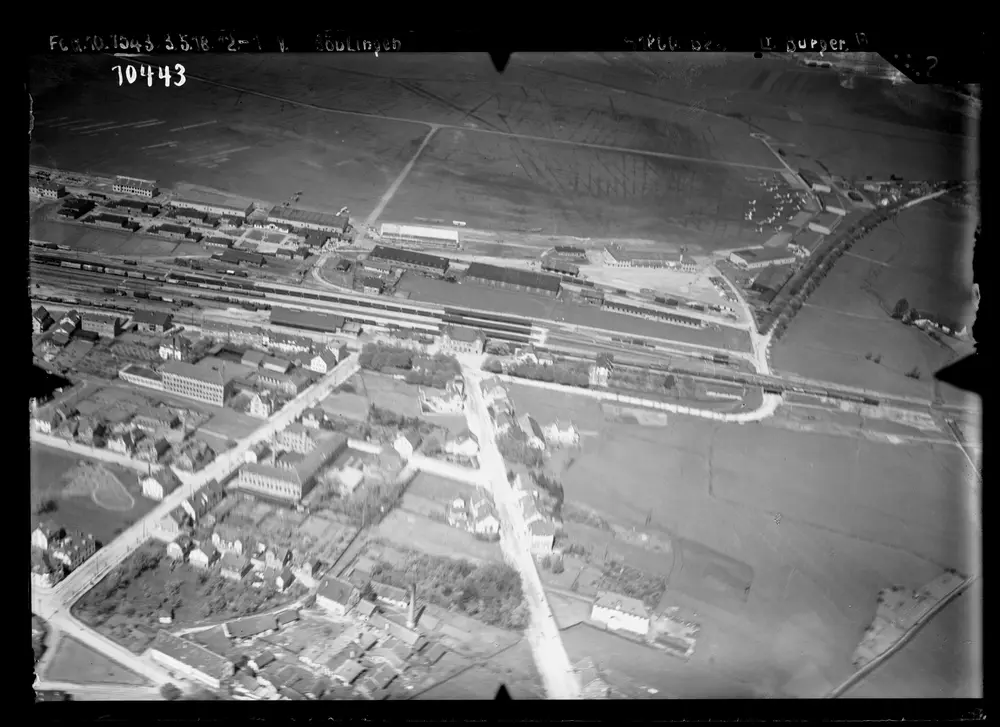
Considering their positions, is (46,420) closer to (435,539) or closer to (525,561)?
(435,539)

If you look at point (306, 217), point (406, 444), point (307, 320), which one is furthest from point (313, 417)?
point (306, 217)

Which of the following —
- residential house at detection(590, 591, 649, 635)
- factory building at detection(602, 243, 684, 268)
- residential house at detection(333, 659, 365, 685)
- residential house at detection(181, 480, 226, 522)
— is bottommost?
residential house at detection(333, 659, 365, 685)

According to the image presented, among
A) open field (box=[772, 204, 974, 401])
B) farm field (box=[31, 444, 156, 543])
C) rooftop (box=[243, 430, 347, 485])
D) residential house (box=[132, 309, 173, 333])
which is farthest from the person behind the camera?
open field (box=[772, 204, 974, 401])

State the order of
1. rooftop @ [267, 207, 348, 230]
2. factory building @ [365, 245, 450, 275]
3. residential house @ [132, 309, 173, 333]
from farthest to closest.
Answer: rooftop @ [267, 207, 348, 230] < factory building @ [365, 245, 450, 275] < residential house @ [132, 309, 173, 333]

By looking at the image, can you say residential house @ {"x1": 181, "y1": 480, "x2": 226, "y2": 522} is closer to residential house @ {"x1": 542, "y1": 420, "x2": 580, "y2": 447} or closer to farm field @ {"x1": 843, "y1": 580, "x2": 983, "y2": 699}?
residential house @ {"x1": 542, "y1": 420, "x2": 580, "y2": 447}

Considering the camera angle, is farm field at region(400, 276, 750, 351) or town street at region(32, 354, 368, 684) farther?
farm field at region(400, 276, 750, 351)

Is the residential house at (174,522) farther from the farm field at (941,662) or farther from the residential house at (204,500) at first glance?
the farm field at (941,662)

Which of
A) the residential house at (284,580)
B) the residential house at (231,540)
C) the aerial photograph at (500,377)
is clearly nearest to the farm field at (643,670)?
the aerial photograph at (500,377)

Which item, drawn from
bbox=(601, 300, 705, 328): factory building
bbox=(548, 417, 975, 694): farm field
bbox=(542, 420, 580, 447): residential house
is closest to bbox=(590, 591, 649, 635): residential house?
bbox=(548, 417, 975, 694): farm field
